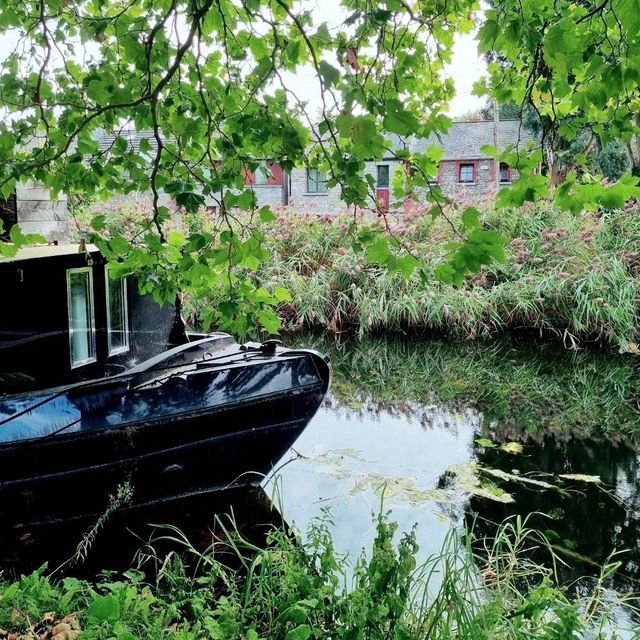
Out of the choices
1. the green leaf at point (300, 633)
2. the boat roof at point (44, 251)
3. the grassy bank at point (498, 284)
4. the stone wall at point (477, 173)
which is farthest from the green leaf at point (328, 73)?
the stone wall at point (477, 173)

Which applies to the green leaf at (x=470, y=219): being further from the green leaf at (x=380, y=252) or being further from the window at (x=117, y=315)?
the window at (x=117, y=315)

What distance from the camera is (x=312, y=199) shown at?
27.6 m

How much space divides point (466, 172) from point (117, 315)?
1065 inches

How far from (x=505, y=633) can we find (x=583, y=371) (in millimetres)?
7089

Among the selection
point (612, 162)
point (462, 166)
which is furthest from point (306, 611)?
point (462, 166)

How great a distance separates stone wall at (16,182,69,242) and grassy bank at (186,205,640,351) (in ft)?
18.0

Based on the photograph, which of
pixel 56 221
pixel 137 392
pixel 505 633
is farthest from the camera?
pixel 56 221

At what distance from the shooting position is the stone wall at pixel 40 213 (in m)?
4.77

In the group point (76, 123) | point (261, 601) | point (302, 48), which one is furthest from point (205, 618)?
A: point (302, 48)

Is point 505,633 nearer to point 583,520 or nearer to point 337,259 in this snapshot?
point 583,520

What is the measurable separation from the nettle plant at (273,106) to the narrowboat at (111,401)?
1.40 meters

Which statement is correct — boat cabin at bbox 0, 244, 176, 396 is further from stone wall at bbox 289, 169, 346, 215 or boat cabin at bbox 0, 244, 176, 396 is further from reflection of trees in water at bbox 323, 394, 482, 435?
stone wall at bbox 289, 169, 346, 215

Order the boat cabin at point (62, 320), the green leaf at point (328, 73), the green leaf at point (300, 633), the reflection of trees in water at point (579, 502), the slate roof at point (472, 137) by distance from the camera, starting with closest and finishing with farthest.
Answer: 1. the green leaf at point (328, 73)
2. the green leaf at point (300, 633)
3. the boat cabin at point (62, 320)
4. the reflection of trees in water at point (579, 502)
5. the slate roof at point (472, 137)

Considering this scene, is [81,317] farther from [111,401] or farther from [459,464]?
[459,464]
